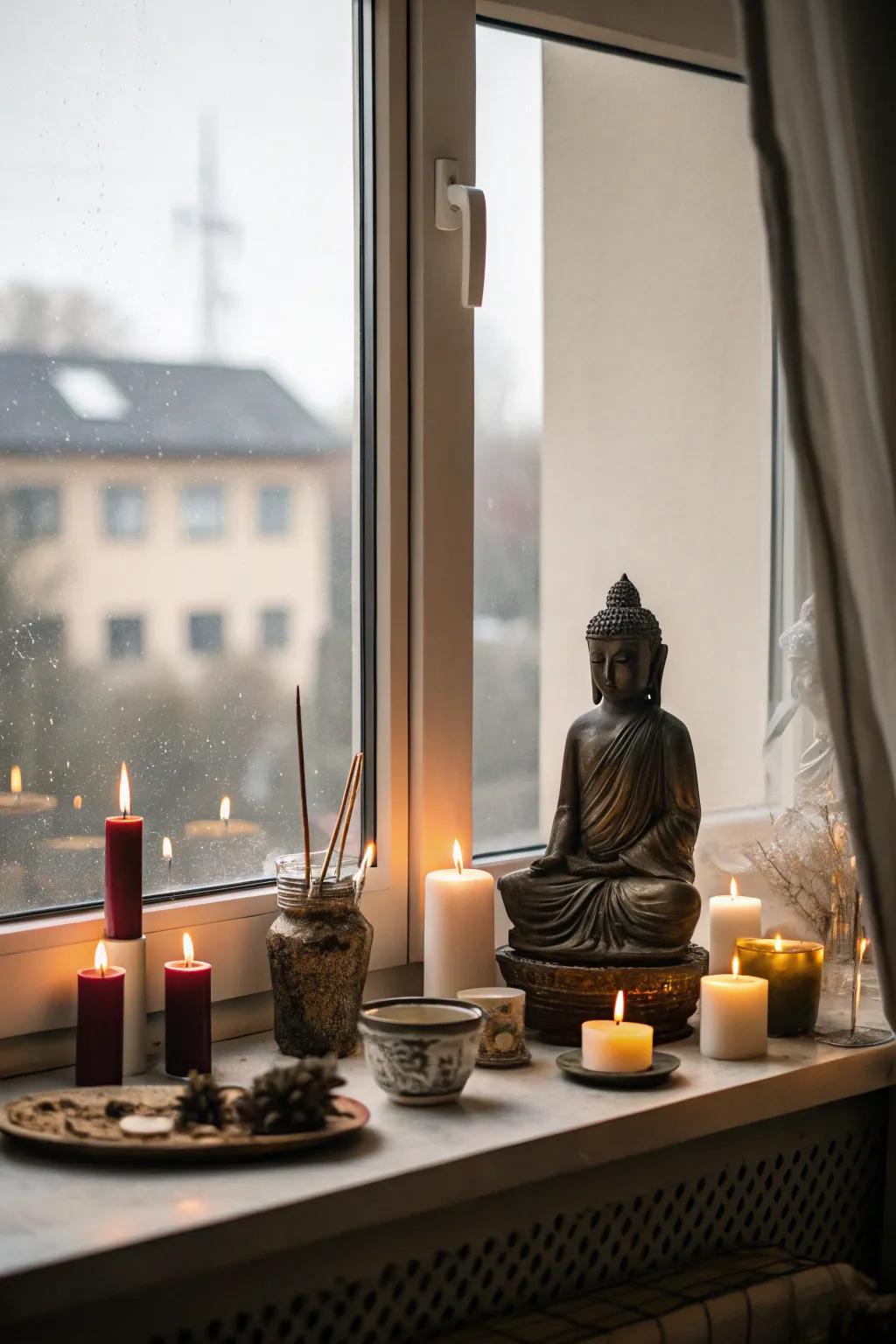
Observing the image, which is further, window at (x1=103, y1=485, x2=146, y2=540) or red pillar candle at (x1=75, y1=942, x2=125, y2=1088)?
window at (x1=103, y1=485, x2=146, y2=540)

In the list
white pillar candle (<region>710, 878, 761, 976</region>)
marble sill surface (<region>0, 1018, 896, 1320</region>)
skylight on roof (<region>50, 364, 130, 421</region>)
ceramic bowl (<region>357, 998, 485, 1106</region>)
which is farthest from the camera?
white pillar candle (<region>710, 878, 761, 976</region>)

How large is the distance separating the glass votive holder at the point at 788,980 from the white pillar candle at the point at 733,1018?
8cm

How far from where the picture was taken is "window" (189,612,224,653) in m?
1.41

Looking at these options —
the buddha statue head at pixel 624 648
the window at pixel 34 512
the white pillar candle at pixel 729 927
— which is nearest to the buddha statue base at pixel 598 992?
the white pillar candle at pixel 729 927

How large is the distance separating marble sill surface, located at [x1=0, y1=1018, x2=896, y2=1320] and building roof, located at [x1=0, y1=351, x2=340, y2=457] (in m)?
0.57

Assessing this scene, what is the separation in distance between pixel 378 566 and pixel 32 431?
0.39 meters

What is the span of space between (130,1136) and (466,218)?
930 mm

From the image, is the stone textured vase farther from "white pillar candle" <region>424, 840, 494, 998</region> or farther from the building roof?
the building roof

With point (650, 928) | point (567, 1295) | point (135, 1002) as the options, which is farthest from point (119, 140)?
point (567, 1295)

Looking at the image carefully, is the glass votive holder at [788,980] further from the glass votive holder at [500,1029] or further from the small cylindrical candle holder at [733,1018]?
the glass votive holder at [500,1029]

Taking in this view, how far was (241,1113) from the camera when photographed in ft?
3.60

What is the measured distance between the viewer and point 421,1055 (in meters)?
1.19

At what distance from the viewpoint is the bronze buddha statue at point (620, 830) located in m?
1.39

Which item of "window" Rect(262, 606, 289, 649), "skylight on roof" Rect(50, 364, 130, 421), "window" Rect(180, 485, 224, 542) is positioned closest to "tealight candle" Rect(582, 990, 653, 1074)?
"window" Rect(262, 606, 289, 649)
